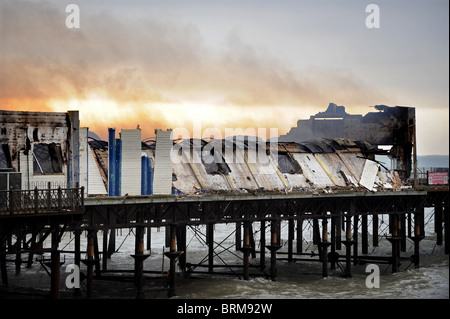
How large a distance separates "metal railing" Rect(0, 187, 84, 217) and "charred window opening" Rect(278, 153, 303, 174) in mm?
16139

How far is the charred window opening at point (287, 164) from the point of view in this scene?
145 feet

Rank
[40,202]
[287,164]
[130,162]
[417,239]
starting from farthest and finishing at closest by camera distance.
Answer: [417,239] → [287,164] → [130,162] → [40,202]

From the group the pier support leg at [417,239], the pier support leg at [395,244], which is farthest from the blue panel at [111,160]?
the pier support leg at [417,239]

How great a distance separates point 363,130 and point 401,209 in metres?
8.50

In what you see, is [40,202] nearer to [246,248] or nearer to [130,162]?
[130,162]

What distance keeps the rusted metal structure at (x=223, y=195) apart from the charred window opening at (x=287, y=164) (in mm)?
58

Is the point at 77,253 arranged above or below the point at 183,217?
below

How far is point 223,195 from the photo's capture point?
37562 millimetres

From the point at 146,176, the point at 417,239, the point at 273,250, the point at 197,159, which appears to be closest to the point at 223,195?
the point at 197,159

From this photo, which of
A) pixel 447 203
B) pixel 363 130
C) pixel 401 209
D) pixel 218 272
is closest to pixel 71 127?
pixel 218 272

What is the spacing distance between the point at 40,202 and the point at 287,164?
18694 mm

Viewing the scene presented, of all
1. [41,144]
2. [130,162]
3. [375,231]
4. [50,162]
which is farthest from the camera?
[375,231]

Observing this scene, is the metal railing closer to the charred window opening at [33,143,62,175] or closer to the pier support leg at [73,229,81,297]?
the charred window opening at [33,143,62,175]
